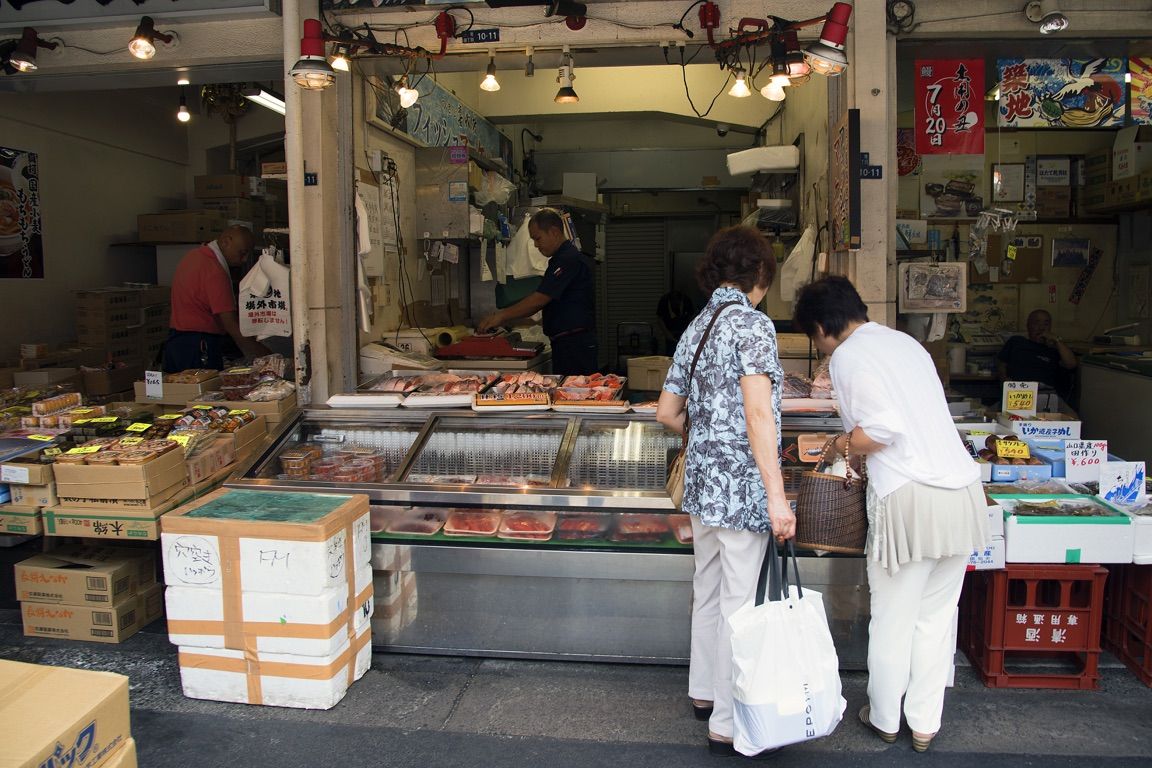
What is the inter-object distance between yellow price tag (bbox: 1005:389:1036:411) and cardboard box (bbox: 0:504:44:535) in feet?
17.3

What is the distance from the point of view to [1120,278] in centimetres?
1036

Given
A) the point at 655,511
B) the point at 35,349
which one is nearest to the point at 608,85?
the point at 35,349

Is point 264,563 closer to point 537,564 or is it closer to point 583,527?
point 537,564

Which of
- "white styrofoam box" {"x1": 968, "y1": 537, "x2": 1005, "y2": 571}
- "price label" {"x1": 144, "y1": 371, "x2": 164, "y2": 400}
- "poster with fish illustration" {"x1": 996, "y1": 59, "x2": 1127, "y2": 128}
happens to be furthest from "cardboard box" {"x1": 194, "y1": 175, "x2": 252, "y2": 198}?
"white styrofoam box" {"x1": 968, "y1": 537, "x2": 1005, "y2": 571}

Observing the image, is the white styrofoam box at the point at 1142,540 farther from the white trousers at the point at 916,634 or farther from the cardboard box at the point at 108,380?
the cardboard box at the point at 108,380

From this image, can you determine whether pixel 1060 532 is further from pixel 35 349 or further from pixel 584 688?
pixel 35 349

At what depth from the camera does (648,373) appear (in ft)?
21.1

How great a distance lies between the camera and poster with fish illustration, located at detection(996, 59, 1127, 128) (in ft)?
18.6

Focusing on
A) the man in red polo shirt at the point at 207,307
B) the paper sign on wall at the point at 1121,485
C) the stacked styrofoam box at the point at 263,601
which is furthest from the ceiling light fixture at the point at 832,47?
the man in red polo shirt at the point at 207,307

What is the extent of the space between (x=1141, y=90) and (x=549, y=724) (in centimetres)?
535

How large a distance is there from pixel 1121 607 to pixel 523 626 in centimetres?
294

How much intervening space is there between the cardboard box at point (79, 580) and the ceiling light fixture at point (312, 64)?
2.85m

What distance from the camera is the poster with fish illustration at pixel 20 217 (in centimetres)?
813

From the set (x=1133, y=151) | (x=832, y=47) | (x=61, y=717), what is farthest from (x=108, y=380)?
(x=1133, y=151)
